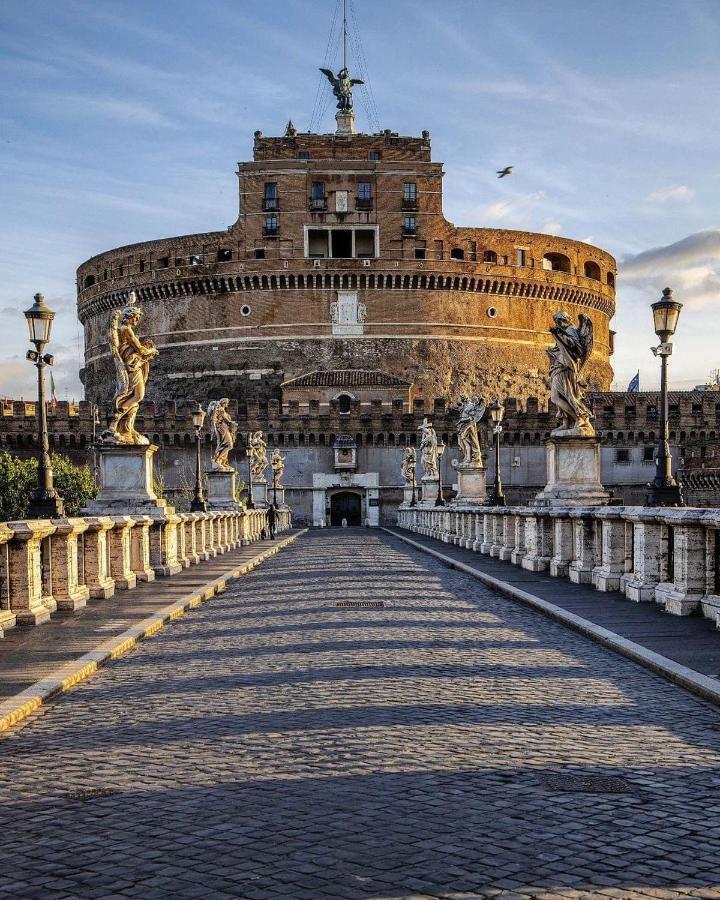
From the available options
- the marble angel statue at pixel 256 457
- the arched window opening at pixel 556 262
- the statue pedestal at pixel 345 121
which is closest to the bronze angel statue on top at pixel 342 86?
the statue pedestal at pixel 345 121

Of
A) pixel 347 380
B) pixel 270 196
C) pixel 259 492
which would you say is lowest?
pixel 259 492

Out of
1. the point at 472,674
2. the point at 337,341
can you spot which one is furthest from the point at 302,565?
the point at 337,341

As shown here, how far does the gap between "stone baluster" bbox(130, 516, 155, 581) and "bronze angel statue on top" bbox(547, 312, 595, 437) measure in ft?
20.3

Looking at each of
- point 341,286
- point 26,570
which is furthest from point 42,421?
point 341,286

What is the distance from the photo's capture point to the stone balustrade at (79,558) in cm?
987

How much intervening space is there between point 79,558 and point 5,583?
2.63m

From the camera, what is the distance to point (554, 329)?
16984 mm

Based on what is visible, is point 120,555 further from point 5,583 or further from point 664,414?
point 664,414

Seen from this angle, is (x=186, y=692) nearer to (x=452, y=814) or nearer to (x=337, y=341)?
(x=452, y=814)

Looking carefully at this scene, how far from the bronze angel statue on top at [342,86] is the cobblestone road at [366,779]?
9298 centimetres

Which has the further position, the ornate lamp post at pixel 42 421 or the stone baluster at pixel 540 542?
the stone baluster at pixel 540 542

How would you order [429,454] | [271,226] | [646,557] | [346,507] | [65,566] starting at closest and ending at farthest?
1. [65,566]
2. [646,557]
3. [429,454]
4. [346,507]
5. [271,226]

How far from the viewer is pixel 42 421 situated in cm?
1641

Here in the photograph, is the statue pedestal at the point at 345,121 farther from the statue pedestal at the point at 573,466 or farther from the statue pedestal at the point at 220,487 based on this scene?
the statue pedestal at the point at 573,466
